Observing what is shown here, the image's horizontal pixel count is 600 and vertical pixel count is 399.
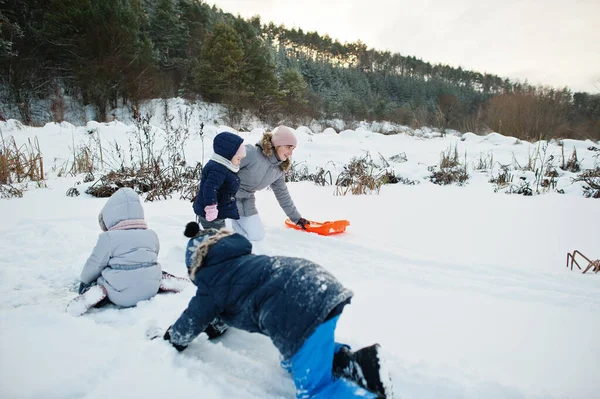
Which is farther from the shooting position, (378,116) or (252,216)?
(378,116)

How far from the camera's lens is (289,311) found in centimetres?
122

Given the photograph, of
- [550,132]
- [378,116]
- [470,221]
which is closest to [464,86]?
[378,116]

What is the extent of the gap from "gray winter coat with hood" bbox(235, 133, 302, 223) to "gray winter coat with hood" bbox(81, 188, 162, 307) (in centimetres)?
129

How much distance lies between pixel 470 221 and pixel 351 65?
52944 millimetres

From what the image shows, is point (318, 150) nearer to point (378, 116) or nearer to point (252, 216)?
point (252, 216)

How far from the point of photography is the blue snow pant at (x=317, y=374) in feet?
3.93

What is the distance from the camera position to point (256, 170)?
3.24 metres

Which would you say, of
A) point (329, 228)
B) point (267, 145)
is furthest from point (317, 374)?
point (267, 145)

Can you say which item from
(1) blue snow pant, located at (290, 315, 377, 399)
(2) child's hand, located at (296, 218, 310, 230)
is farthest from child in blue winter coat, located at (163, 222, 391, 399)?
(2) child's hand, located at (296, 218, 310, 230)

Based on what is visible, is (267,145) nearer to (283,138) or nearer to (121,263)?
(283,138)

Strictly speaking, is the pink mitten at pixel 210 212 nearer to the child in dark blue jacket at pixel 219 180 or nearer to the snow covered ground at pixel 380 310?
the child in dark blue jacket at pixel 219 180

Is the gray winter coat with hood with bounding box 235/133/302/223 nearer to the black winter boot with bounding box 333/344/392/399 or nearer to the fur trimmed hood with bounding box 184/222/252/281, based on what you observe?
the fur trimmed hood with bounding box 184/222/252/281

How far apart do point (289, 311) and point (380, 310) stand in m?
0.93

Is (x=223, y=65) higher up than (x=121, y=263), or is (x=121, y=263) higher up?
(x=223, y=65)
